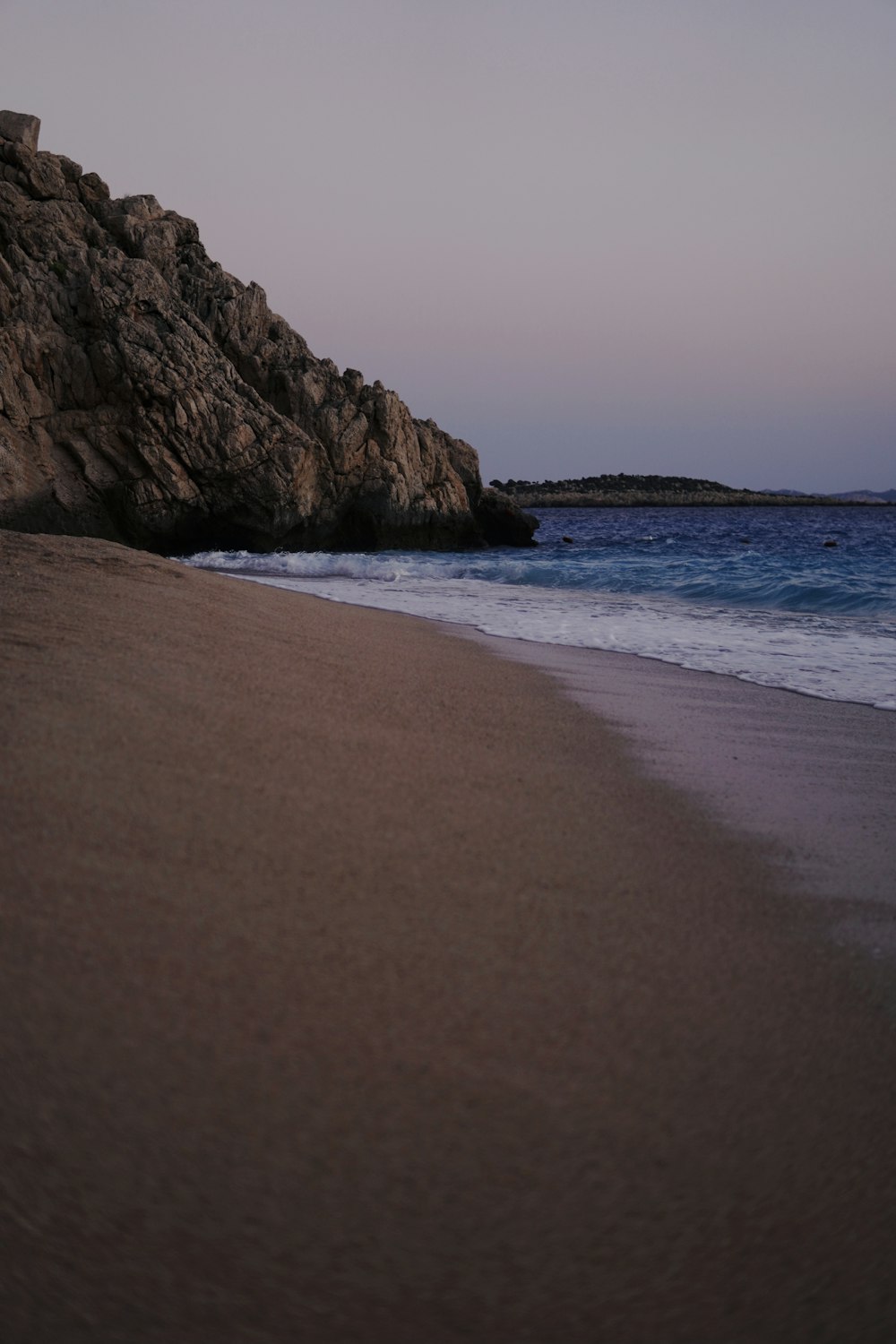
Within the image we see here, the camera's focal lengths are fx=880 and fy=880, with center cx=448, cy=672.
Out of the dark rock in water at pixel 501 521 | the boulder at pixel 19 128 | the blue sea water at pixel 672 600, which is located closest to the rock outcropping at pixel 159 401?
the boulder at pixel 19 128

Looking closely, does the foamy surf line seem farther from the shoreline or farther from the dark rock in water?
the dark rock in water

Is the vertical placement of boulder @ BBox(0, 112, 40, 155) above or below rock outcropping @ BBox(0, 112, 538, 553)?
above

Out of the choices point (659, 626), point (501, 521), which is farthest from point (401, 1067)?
point (501, 521)

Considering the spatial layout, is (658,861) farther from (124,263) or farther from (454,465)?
(454,465)

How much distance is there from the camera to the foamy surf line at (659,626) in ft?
22.2

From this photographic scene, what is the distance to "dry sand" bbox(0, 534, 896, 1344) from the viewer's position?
3.66ft

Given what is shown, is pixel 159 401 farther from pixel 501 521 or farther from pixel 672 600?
pixel 672 600

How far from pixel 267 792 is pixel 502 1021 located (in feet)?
3.57

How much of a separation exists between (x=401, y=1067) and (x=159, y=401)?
77.7ft

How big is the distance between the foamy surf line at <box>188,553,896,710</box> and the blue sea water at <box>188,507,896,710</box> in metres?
0.02

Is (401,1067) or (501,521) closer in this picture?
(401,1067)

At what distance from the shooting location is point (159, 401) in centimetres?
2264

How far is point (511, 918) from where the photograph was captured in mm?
2018

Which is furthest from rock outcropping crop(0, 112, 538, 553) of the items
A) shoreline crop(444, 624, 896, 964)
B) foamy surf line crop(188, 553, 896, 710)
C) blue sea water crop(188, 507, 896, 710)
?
shoreline crop(444, 624, 896, 964)
